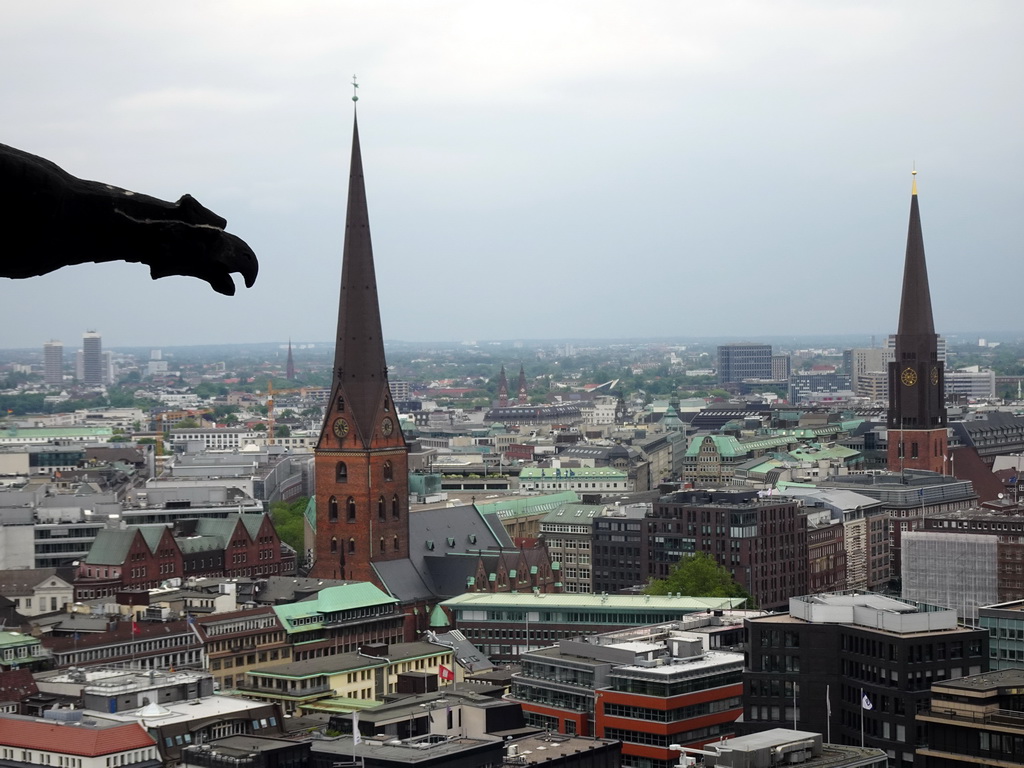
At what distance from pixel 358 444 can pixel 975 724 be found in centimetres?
5821

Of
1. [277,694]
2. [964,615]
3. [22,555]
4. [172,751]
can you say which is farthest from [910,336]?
[172,751]

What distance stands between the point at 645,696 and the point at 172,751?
719 inches

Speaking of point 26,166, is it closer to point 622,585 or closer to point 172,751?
point 172,751

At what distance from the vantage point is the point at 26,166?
6.81m

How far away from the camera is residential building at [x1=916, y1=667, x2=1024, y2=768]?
62812mm

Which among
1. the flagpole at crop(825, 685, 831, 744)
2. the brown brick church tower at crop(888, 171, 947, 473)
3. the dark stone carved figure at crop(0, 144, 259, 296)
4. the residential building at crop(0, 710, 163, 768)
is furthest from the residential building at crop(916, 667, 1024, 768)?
the brown brick church tower at crop(888, 171, 947, 473)

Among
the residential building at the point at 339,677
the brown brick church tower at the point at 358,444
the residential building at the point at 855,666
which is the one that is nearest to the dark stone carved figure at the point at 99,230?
the residential building at the point at 855,666

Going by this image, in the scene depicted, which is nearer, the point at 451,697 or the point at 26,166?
the point at 26,166

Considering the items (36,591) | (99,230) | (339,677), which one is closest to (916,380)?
(36,591)

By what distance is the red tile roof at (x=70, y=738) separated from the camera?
66.9 m

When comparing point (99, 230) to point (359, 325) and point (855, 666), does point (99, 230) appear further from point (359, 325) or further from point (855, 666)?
point (359, 325)

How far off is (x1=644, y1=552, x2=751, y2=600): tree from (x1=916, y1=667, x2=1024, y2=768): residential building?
1960 inches

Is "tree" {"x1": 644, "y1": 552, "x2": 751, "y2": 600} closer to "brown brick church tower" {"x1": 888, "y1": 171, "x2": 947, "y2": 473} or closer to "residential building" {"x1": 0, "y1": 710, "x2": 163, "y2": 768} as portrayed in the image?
"residential building" {"x1": 0, "y1": 710, "x2": 163, "y2": 768}

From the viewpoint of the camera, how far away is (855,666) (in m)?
72.4
